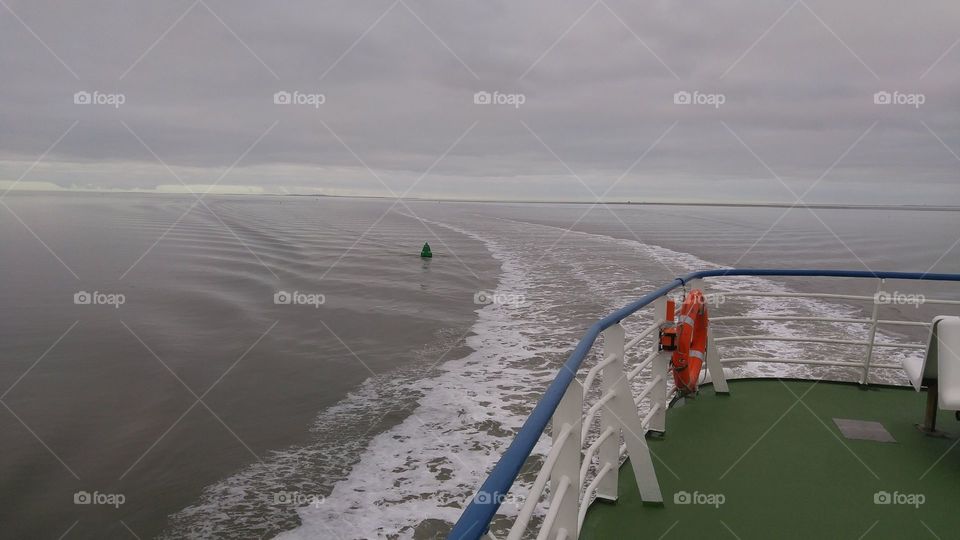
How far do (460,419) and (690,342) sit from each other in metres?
3.01

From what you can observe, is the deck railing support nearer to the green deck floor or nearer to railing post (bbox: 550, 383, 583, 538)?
the green deck floor

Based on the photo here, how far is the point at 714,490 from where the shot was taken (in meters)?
3.21

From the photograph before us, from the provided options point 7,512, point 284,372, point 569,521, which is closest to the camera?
point 569,521

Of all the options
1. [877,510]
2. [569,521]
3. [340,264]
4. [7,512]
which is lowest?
[7,512]

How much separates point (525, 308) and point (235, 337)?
20.0ft

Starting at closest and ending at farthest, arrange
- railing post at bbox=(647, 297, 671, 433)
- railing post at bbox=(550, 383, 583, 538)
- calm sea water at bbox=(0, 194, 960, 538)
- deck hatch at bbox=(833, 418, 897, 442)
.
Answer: railing post at bbox=(550, 383, 583, 538), railing post at bbox=(647, 297, 671, 433), deck hatch at bbox=(833, 418, 897, 442), calm sea water at bbox=(0, 194, 960, 538)

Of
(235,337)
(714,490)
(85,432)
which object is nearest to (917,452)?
(714,490)

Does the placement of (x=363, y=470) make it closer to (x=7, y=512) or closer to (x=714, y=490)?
(x=7, y=512)

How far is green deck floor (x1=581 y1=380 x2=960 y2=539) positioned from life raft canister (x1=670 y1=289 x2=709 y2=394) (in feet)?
0.90

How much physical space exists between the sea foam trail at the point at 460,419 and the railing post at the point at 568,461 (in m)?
2.40

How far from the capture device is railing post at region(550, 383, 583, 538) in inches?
76.2

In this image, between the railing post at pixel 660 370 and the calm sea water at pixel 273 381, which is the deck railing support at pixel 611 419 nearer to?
the railing post at pixel 660 370

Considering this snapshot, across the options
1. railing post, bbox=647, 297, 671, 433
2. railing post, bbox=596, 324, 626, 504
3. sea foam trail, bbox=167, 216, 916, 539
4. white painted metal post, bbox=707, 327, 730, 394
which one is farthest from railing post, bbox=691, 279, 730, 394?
railing post, bbox=596, 324, 626, 504

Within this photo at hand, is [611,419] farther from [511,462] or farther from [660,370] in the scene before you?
[511,462]
